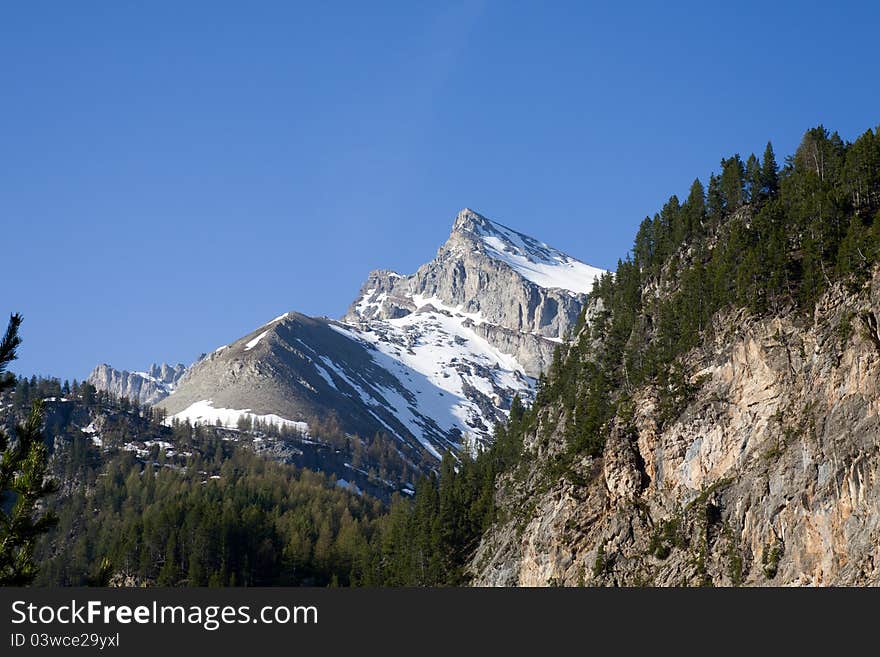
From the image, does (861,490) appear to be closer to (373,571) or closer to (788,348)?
(788,348)

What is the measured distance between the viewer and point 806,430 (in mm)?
75812

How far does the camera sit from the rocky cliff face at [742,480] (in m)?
69.1

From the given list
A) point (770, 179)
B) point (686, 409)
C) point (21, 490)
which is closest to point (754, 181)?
point (770, 179)

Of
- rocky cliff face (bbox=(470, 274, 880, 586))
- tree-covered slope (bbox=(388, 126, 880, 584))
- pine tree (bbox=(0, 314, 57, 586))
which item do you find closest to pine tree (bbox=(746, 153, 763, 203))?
tree-covered slope (bbox=(388, 126, 880, 584))

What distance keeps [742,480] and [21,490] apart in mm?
69473

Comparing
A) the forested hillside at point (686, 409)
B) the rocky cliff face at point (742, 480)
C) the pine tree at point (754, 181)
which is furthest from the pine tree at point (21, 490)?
the pine tree at point (754, 181)

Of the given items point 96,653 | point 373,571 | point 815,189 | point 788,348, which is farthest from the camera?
point 373,571

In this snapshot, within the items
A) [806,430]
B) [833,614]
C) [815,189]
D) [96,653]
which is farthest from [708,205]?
[96,653]

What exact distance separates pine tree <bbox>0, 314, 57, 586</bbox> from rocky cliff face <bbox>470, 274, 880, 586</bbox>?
5592 centimetres

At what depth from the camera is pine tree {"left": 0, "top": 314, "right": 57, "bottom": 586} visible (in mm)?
24922

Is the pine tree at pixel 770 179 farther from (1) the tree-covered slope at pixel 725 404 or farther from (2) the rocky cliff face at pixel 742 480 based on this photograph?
(2) the rocky cliff face at pixel 742 480

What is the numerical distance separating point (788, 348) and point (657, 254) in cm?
3751

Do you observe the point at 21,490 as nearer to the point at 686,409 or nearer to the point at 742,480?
the point at 742,480

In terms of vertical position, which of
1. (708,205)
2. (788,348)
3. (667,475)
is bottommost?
(667,475)
